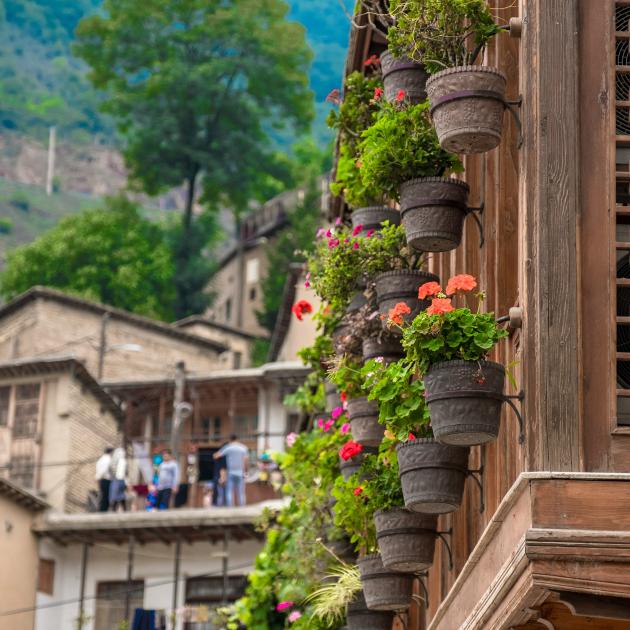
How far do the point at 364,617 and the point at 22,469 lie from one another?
83.2 feet

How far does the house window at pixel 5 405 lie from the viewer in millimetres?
39344

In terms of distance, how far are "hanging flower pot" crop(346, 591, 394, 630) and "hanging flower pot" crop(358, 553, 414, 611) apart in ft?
6.17

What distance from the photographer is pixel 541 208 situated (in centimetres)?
879

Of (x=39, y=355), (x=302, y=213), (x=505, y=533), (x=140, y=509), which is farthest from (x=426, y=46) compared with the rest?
(x=302, y=213)

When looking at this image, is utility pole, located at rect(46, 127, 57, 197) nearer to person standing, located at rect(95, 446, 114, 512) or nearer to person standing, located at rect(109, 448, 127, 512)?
person standing, located at rect(95, 446, 114, 512)

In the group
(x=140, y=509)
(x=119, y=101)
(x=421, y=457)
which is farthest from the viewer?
(x=119, y=101)

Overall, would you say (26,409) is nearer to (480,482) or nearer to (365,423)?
(365,423)

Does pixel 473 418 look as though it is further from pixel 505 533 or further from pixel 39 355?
pixel 39 355

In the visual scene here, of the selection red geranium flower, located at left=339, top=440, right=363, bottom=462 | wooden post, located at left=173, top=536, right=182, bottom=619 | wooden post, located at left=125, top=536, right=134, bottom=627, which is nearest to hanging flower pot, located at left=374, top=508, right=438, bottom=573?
red geranium flower, located at left=339, top=440, right=363, bottom=462

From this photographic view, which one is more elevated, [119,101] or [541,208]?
[119,101]

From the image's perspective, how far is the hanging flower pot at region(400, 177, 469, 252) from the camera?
10.4 metres

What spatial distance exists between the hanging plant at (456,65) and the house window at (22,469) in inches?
1133

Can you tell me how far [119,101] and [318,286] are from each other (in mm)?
64687

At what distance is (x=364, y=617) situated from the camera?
14.5 meters
